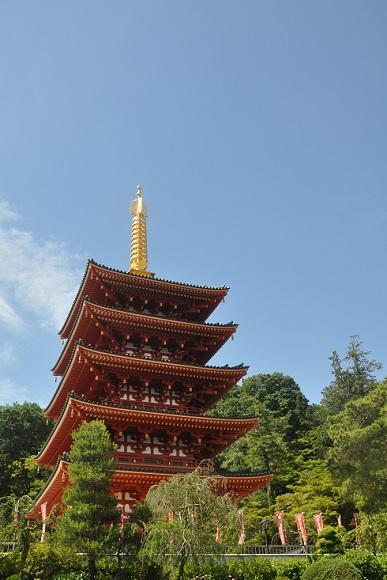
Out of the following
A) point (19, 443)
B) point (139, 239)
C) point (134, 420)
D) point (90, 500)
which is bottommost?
point (90, 500)

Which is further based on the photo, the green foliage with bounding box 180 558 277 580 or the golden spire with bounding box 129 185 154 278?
the golden spire with bounding box 129 185 154 278

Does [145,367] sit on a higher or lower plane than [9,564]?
higher

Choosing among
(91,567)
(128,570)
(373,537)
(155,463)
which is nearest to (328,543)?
→ (373,537)

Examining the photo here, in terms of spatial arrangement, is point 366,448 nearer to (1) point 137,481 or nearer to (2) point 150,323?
(2) point 150,323

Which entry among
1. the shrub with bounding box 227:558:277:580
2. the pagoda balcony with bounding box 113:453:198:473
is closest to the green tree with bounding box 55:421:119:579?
the pagoda balcony with bounding box 113:453:198:473

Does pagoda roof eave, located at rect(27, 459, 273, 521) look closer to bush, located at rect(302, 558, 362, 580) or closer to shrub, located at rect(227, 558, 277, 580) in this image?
shrub, located at rect(227, 558, 277, 580)

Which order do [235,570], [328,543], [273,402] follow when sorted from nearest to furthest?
[235,570], [328,543], [273,402]

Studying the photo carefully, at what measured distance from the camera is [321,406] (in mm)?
69688

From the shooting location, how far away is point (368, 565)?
69.5 feet

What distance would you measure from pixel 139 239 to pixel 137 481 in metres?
17.2

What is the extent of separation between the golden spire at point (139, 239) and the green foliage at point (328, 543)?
15.9 meters

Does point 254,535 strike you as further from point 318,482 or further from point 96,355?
point 96,355

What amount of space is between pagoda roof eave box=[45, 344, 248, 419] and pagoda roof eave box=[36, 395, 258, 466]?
2.26 m

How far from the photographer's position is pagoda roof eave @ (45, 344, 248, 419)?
2500 cm
